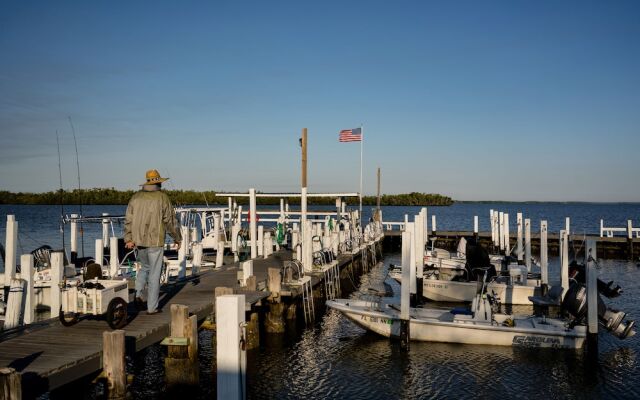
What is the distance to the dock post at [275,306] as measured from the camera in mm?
14508

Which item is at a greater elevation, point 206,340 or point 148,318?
point 148,318

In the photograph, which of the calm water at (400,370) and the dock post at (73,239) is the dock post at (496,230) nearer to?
the calm water at (400,370)

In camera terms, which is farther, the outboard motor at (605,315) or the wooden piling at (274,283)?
the wooden piling at (274,283)

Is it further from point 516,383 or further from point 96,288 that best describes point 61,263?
point 516,383

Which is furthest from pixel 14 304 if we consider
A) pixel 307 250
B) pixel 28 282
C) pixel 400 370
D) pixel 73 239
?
pixel 73 239

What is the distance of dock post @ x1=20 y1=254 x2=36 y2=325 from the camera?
984cm

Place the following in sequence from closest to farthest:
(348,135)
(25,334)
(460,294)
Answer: (25,334) → (460,294) → (348,135)

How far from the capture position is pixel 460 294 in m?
20.3

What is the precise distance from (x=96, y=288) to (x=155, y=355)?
16.4 feet

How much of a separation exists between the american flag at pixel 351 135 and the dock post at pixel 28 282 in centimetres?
2342

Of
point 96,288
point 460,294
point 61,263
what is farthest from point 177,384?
point 460,294

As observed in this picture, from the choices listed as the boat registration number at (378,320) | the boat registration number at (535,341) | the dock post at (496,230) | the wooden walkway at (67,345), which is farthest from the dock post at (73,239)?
the dock post at (496,230)

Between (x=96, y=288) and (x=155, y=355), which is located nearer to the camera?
(x=96, y=288)

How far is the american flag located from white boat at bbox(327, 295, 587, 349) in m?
18.2
